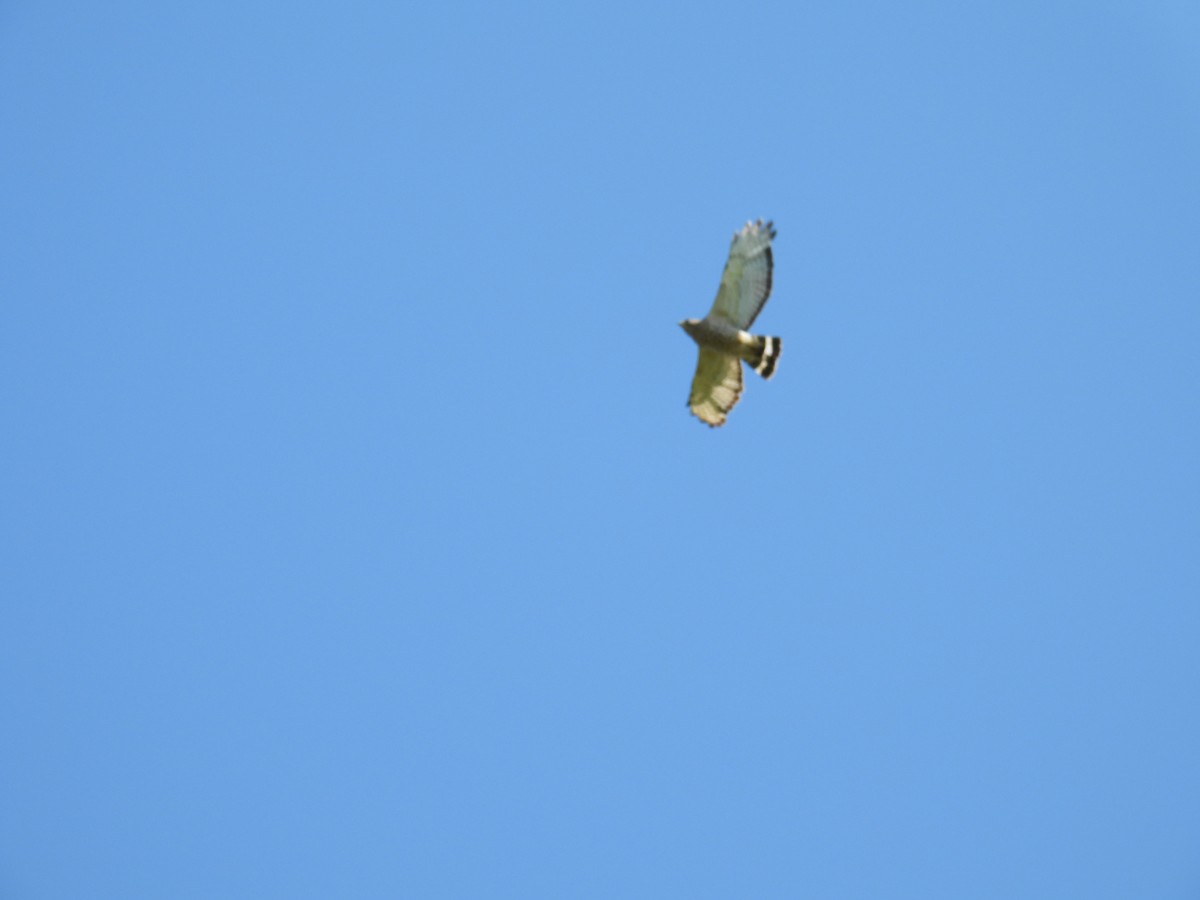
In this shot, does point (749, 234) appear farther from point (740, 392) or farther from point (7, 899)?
point (7, 899)

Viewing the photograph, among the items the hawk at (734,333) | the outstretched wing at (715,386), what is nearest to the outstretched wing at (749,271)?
the hawk at (734,333)

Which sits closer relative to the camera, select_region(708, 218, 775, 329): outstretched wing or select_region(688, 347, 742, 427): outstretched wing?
select_region(708, 218, 775, 329): outstretched wing

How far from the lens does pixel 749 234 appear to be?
21.3 meters

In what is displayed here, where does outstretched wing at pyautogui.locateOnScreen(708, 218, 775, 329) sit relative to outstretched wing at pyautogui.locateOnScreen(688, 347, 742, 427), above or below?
above

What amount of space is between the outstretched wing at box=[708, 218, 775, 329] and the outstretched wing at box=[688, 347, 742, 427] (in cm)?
96

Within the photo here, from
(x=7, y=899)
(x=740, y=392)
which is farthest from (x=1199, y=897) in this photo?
(x=7, y=899)

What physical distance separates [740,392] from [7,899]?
3254 centimetres

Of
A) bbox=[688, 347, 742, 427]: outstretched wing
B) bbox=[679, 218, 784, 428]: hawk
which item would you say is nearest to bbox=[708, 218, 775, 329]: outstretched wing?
bbox=[679, 218, 784, 428]: hawk

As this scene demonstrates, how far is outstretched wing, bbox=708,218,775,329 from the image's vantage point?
21266mm

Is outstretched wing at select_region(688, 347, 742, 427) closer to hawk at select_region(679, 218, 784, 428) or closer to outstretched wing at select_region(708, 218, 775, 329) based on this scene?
hawk at select_region(679, 218, 784, 428)

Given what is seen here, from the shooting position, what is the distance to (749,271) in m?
21.3

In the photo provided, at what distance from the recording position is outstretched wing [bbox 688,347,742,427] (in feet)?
73.4

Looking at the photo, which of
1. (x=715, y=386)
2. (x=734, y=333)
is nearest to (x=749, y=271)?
(x=734, y=333)

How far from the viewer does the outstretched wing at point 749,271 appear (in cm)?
2127
